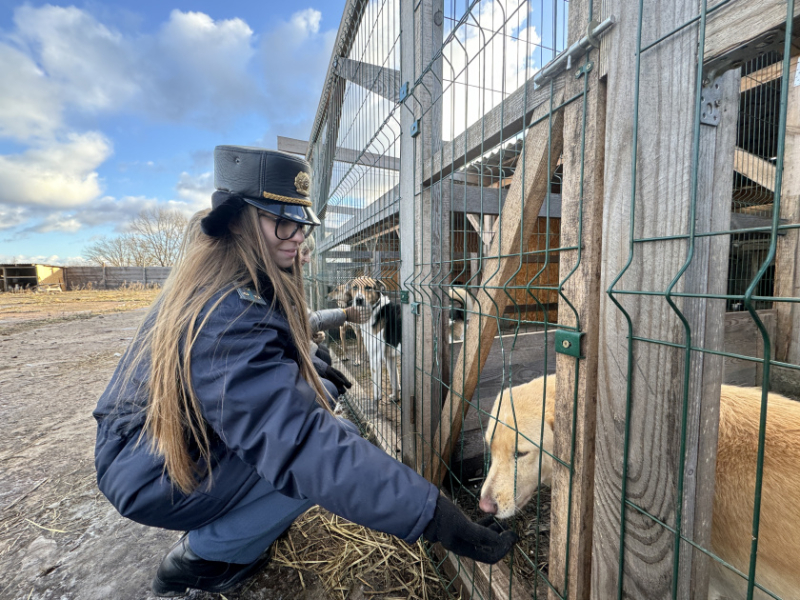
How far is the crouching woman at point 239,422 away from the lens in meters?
0.99

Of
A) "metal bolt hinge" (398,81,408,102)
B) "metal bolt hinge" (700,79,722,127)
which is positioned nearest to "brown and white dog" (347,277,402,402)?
"metal bolt hinge" (398,81,408,102)

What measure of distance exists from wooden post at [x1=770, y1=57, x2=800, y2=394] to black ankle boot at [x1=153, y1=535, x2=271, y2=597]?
136 inches

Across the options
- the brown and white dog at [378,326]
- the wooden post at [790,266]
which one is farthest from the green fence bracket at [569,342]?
the brown and white dog at [378,326]

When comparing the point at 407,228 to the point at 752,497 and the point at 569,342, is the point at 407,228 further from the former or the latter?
the point at 752,497

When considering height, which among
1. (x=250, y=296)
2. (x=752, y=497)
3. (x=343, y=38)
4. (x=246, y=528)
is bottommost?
(x=246, y=528)

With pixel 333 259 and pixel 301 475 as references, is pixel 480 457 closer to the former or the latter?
pixel 301 475

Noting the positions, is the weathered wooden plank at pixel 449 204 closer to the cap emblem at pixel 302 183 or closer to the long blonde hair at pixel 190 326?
the cap emblem at pixel 302 183

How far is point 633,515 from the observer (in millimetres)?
816

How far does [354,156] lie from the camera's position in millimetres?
3689

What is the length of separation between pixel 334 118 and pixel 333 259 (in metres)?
1.78

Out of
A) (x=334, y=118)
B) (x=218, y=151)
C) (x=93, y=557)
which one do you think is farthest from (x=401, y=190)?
(x=334, y=118)

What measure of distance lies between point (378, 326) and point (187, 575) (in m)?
2.98

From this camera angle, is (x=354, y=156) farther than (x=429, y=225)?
Yes

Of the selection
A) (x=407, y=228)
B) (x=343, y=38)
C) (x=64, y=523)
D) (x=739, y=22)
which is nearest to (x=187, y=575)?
(x=64, y=523)
